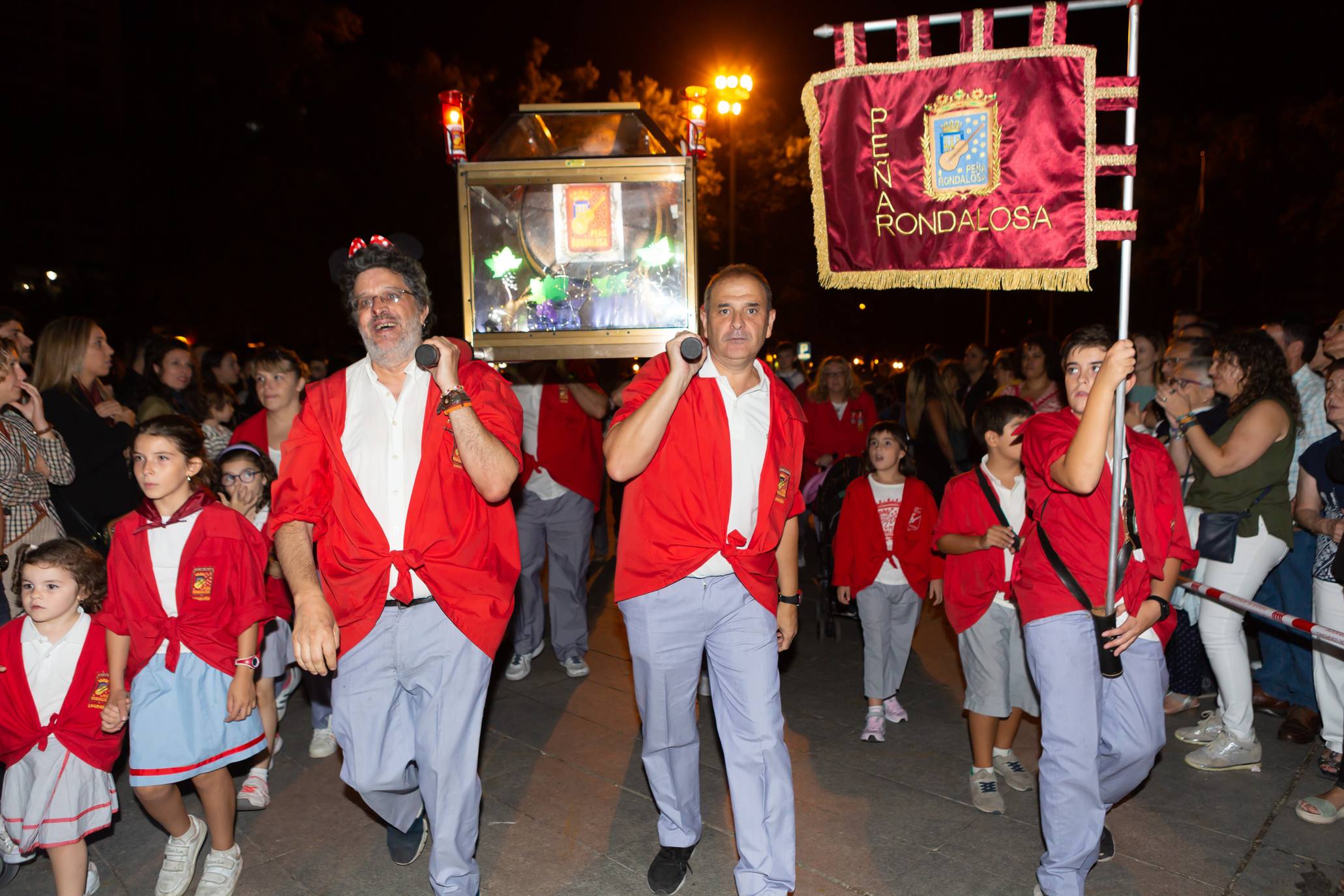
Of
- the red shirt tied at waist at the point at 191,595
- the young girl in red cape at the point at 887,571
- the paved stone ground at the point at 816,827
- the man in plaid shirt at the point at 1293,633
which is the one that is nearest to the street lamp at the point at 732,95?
the young girl in red cape at the point at 887,571

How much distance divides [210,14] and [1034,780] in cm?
1753

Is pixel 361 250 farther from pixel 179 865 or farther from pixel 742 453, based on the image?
pixel 179 865

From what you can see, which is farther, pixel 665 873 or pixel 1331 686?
pixel 1331 686

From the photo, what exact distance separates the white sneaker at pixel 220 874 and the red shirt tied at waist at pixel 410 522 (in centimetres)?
125

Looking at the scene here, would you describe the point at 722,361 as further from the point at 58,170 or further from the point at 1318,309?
the point at 58,170

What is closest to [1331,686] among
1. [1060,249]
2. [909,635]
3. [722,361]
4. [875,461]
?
[909,635]

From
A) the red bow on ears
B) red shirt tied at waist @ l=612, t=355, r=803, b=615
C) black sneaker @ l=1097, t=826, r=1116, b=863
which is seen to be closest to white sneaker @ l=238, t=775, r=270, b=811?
red shirt tied at waist @ l=612, t=355, r=803, b=615

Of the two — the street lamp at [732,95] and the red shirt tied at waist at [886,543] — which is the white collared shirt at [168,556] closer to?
the red shirt tied at waist at [886,543]

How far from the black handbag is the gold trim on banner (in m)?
2.21

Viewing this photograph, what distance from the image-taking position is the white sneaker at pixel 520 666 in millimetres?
6500

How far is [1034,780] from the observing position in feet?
15.4

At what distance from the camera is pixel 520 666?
6.54 metres

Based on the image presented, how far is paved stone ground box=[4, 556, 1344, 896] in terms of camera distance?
3916 millimetres

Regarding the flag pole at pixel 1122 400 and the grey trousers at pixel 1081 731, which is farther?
the grey trousers at pixel 1081 731
